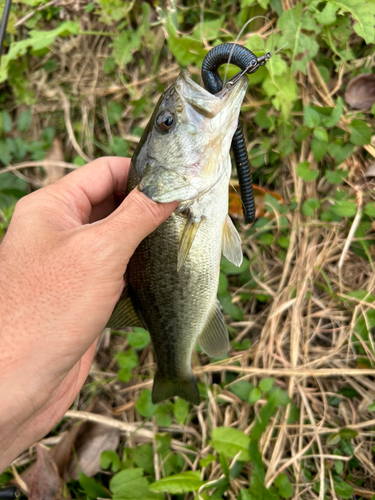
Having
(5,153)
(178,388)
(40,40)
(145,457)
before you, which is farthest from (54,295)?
(40,40)

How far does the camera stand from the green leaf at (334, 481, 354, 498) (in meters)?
2.25

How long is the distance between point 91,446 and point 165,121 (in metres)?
2.51

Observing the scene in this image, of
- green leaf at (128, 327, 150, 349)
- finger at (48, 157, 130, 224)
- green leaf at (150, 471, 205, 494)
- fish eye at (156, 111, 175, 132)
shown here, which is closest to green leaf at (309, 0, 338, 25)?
fish eye at (156, 111, 175, 132)

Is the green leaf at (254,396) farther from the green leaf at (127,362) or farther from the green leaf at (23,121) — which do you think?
the green leaf at (23,121)

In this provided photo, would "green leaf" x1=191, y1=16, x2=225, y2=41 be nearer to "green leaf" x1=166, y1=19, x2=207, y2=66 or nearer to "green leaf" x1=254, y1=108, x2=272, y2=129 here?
"green leaf" x1=166, y1=19, x2=207, y2=66

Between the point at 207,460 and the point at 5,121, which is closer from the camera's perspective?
the point at 207,460

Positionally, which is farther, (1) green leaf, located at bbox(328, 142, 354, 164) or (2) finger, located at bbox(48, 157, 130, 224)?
(1) green leaf, located at bbox(328, 142, 354, 164)

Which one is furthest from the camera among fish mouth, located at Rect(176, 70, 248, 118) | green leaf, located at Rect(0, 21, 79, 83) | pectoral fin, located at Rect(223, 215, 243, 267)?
green leaf, located at Rect(0, 21, 79, 83)

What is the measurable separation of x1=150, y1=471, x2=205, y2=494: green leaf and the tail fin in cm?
47

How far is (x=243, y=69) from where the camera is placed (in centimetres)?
183

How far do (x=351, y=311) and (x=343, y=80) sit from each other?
69.8 inches

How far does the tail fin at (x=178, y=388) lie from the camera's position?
95.0 inches

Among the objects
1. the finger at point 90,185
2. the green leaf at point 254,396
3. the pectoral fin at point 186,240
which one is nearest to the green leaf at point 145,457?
the green leaf at point 254,396

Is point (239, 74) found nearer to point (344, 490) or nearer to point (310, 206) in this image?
point (310, 206)
